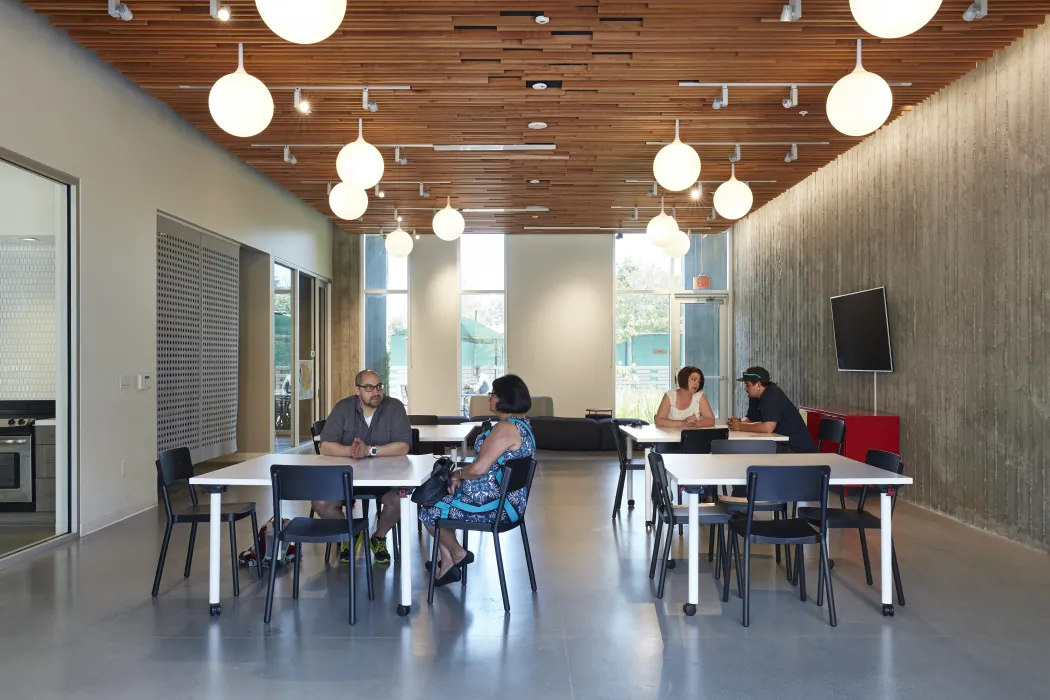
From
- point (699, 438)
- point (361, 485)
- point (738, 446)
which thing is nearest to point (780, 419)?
point (699, 438)

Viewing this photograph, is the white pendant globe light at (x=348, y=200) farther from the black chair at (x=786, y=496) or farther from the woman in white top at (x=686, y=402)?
the black chair at (x=786, y=496)

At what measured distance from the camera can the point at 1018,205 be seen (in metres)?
6.00

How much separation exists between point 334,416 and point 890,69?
5048 millimetres

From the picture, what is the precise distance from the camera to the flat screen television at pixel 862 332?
7992 millimetres

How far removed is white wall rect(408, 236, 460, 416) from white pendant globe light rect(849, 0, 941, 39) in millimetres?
11219

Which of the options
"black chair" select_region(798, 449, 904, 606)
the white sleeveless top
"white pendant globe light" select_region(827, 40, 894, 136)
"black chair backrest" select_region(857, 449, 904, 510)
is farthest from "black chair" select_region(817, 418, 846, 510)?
"white pendant globe light" select_region(827, 40, 894, 136)

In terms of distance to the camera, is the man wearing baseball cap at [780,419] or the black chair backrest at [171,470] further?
the man wearing baseball cap at [780,419]

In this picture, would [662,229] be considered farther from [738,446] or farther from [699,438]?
[738,446]

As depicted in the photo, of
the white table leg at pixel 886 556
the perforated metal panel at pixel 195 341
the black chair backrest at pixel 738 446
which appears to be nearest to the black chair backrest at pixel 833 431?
the black chair backrest at pixel 738 446

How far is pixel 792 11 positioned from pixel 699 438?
3.10 m

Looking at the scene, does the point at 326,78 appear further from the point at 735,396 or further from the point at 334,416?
the point at 735,396

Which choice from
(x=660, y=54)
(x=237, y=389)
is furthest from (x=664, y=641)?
(x=237, y=389)

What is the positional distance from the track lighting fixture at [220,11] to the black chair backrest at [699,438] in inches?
171

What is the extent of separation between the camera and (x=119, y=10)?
5.15 metres
